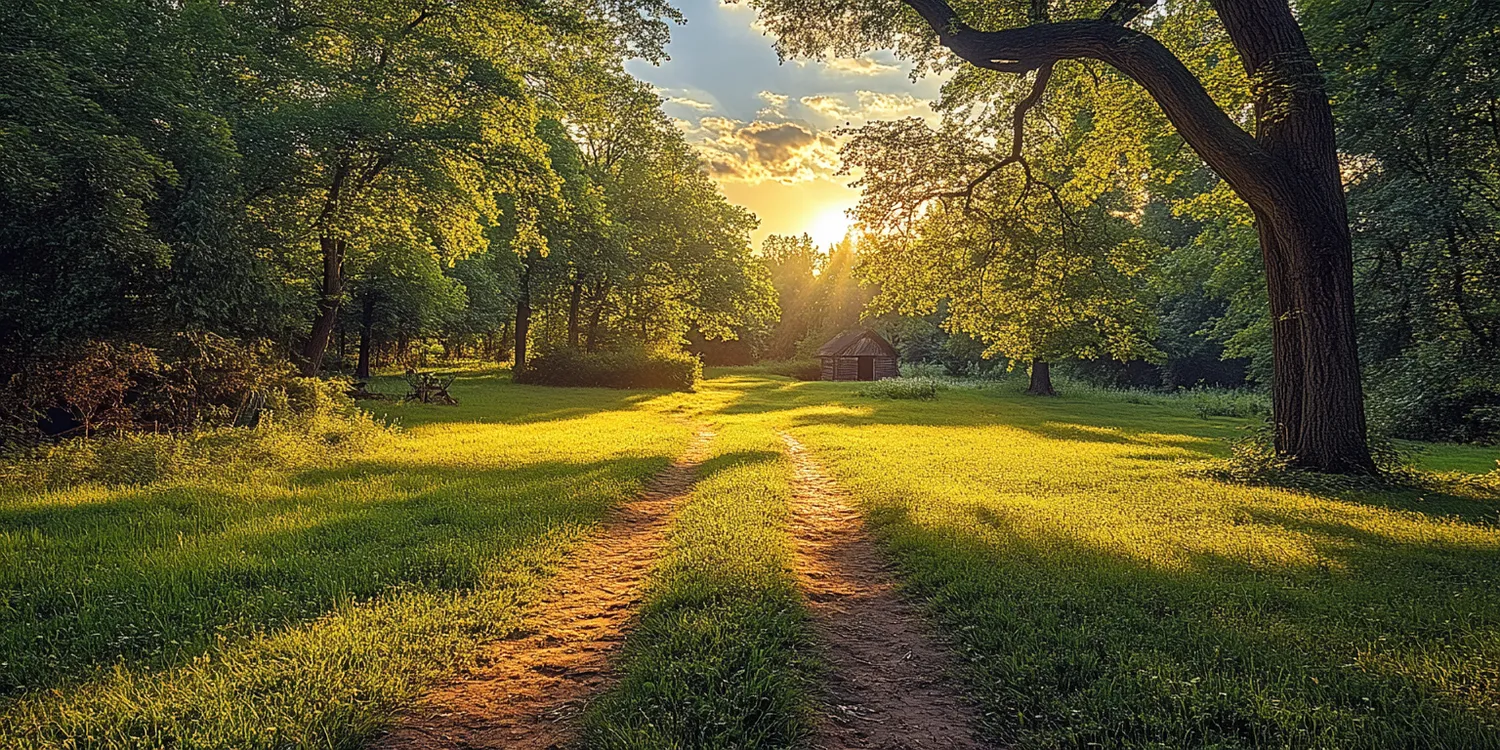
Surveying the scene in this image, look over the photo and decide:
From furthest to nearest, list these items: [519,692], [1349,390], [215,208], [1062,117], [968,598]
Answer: [1062,117] < [215,208] < [1349,390] < [968,598] < [519,692]

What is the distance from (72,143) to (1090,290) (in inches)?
707

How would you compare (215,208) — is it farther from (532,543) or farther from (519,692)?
(519,692)

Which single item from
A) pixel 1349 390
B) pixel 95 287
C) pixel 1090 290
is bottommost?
pixel 1349 390

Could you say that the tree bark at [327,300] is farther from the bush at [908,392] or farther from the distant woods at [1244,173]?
the bush at [908,392]

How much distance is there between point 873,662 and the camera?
3.91 meters

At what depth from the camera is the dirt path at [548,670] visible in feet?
10.0

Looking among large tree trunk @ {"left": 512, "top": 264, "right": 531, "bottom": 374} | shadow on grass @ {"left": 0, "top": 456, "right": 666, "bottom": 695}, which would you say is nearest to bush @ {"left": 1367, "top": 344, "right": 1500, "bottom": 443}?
shadow on grass @ {"left": 0, "top": 456, "right": 666, "bottom": 695}

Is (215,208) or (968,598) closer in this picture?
(968,598)

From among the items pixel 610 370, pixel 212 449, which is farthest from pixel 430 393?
pixel 610 370

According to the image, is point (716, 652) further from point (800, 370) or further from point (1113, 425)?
point (800, 370)

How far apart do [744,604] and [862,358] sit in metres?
53.4

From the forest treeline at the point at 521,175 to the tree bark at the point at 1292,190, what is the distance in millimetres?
803

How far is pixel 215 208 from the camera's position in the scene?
1068 centimetres

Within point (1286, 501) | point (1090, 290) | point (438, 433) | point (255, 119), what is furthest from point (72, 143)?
point (1090, 290)
